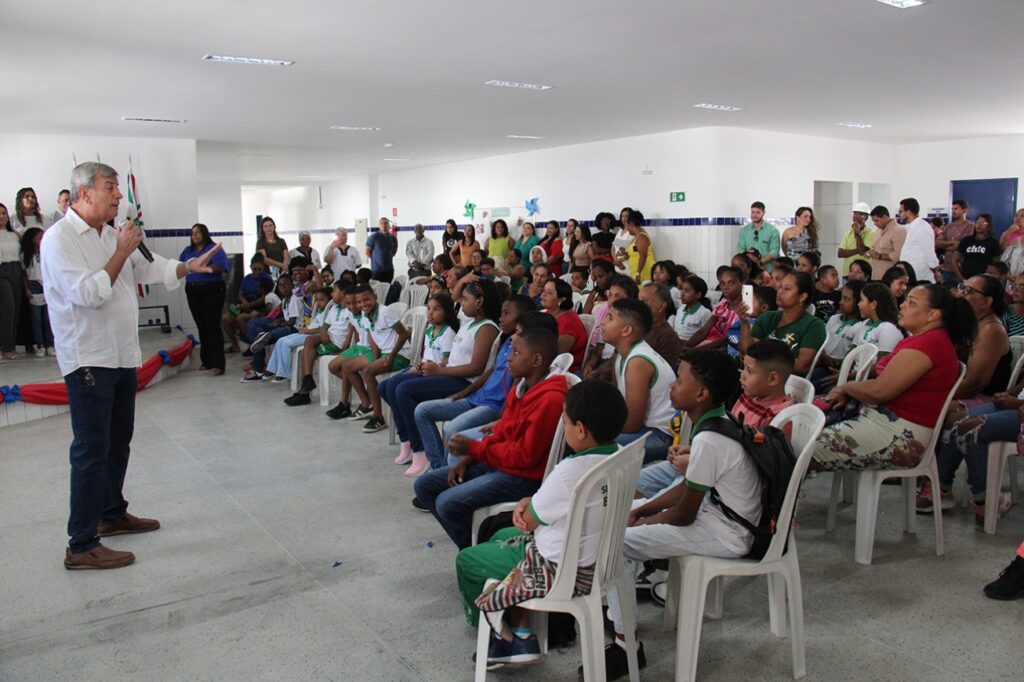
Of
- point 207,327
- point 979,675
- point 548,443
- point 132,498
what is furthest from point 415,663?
point 207,327

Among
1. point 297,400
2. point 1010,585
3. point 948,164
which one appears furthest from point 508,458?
point 948,164

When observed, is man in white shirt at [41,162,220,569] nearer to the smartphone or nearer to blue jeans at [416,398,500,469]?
blue jeans at [416,398,500,469]

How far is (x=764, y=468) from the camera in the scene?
89.8 inches

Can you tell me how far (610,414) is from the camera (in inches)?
89.6

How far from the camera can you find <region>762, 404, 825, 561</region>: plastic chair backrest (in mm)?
2369

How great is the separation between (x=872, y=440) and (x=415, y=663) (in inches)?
80.6

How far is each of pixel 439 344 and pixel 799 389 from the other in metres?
2.36

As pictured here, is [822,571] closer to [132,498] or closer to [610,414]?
[610,414]

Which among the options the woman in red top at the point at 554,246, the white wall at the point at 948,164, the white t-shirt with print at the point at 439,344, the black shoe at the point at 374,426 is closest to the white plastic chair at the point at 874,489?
the white t-shirt with print at the point at 439,344

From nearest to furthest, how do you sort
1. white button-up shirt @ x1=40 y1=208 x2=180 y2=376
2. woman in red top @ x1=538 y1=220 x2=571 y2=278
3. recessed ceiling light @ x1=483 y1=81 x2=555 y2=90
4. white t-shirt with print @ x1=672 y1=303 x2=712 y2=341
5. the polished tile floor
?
the polished tile floor < white button-up shirt @ x1=40 y1=208 x2=180 y2=376 < white t-shirt with print @ x1=672 y1=303 x2=712 y2=341 < recessed ceiling light @ x1=483 y1=81 x2=555 y2=90 < woman in red top @ x1=538 y1=220 x2=571 y2=278

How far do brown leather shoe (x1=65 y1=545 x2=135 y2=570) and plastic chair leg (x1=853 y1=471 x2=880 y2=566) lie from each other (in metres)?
3.11

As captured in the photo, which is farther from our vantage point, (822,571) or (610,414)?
(822,571)

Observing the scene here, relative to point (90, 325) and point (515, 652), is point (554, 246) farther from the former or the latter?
point (515, 652)

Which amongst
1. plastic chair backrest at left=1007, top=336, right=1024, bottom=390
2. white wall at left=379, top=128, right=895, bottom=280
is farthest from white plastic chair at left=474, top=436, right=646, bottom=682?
white wall at left=379, top=128, right=895, bottom=280
